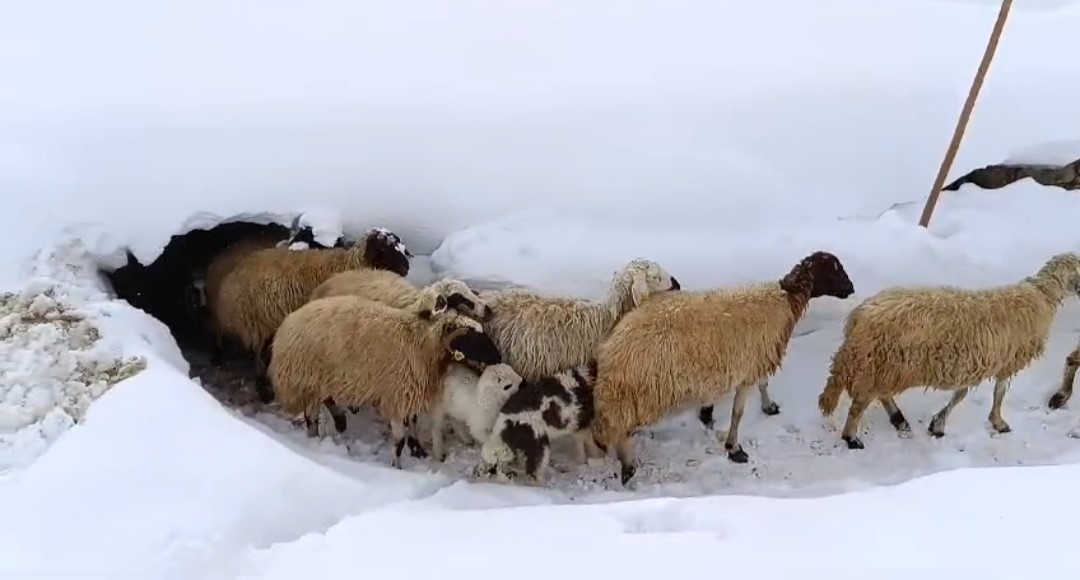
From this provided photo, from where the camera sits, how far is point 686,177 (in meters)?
6.96


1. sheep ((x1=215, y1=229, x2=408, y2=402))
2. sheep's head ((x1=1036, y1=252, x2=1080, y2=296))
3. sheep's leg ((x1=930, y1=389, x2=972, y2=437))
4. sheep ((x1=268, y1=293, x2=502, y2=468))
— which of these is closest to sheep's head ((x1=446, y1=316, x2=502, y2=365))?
sheep ((x1=268, y1=293, x2=502, y2=468))

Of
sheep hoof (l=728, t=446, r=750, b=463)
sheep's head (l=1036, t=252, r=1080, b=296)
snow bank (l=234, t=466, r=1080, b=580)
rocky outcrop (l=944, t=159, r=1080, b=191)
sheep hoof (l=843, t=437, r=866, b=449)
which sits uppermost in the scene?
rocky outcrop (l=944, t=159, r=1080, b=191)

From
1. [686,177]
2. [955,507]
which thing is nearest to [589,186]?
[686,177]

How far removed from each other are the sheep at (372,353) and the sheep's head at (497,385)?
9 cm

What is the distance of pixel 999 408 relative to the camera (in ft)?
20.9

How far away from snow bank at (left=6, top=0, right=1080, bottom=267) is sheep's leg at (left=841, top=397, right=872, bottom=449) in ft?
5.09

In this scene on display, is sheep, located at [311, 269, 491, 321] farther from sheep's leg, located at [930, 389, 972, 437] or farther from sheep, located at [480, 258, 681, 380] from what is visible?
sheep's leg, located at [930, 389, 972, 437]

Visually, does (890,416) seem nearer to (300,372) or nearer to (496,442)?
(496,442)

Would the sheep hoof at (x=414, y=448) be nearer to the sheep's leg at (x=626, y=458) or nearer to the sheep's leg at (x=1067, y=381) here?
the sheep's leg at (x=626, y=458)

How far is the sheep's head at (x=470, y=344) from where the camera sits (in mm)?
5945

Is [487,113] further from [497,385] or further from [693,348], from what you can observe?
[693,348]

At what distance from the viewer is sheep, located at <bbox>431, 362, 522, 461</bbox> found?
5.95 metres

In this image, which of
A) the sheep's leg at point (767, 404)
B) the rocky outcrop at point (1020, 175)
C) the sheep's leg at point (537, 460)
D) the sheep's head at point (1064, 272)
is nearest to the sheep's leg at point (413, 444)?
the sheep's leg at point (537, 460)

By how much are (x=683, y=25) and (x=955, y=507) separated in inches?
228
